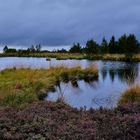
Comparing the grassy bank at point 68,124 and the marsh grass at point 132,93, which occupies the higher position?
the grassy bank at point 68,124

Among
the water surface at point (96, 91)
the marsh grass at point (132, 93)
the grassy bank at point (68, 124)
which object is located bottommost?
the water surface at point (96, 91)

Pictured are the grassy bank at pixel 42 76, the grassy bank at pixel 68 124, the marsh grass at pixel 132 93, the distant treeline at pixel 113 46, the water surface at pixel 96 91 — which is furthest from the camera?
the distant treeline at pixel 113 46

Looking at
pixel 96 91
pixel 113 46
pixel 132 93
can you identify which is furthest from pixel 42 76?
pixel 113 46

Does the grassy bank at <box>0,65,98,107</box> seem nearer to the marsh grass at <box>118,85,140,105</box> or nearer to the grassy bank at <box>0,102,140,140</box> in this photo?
the marsh grass at <box>118,85,140,105</box>

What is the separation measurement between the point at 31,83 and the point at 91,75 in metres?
12.7

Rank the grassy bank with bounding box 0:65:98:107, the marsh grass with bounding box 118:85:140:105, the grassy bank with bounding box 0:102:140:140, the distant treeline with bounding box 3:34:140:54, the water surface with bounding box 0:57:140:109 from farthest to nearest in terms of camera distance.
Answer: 1. the distant treeline with bounding box 3:34:140:54
2. the grassy bank with bounding box 0:65:98:107
3. the water surface with bounding box 0:57:140:109
4. the marsh grass with bounding box 118:85:140:105
5. the grassy bank with bounding box 0:102:140:140

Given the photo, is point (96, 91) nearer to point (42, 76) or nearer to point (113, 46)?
point (42, 76)

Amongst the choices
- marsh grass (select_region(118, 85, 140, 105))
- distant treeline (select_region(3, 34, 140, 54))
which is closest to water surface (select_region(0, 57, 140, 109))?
marsh grass (select_region(118, 85, 140, 105))

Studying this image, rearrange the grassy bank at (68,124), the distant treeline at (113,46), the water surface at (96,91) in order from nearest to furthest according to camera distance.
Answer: the grassy bank at (68,124), the water surface at (96,91), the distant treeline at (113,46)

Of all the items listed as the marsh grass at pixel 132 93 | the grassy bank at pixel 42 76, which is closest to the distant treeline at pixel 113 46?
the grassy bank at pixel 42 76

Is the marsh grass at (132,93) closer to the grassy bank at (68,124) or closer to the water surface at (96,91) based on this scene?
the water surface at (96,91)

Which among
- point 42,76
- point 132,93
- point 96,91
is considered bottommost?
point 96,91

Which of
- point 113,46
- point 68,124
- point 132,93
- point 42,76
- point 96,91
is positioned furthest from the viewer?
Result: point 113,46

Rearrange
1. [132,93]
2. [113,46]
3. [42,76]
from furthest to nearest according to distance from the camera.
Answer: [113,46] → [42,76] → [132,93]
